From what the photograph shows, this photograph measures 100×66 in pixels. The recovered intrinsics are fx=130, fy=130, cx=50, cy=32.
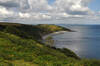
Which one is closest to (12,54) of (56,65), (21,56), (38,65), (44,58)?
(21,56)

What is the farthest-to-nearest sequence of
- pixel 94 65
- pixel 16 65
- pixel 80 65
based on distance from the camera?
pixel 94 65 → pixel 80 65 → pixel 16 65

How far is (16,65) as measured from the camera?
1188cm

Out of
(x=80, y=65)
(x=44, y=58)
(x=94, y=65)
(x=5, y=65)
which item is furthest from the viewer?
(x=44, y=58)

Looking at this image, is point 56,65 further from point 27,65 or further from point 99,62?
point 99,62

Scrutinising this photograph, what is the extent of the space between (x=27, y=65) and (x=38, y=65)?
3.46ft

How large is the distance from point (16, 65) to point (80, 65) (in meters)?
6.22

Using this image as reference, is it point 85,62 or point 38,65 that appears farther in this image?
point 85,62

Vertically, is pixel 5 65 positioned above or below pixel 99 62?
above

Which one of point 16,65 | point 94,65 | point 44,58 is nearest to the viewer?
point 16,65

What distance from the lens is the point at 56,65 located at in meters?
12.4

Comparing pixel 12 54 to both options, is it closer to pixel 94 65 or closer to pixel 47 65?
pixel 47 65

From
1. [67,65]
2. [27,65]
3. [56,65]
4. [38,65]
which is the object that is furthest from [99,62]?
[27,65]

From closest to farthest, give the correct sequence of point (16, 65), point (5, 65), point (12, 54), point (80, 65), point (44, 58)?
point (5, 65) < point (16, 65) < point (80, 65) < point (44, 58) < point (12, 54)

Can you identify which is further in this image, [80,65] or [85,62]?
[85,62]
